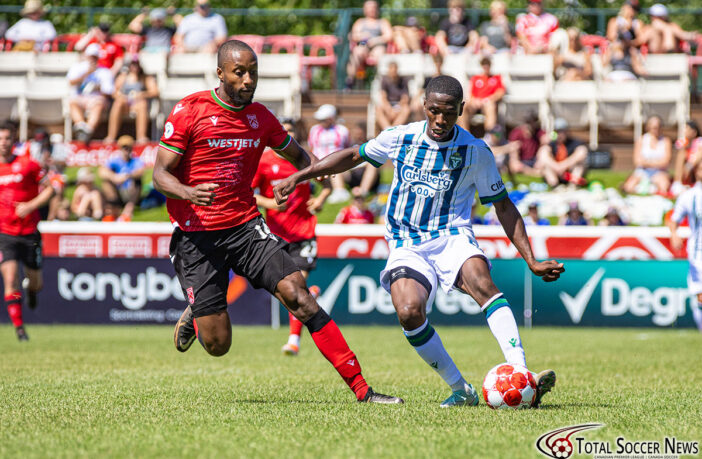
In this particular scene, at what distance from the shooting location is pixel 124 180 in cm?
2052

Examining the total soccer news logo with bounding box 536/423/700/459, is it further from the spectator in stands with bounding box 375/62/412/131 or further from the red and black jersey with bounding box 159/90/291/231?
the spectator in stands with bounding box 375/62/412/131

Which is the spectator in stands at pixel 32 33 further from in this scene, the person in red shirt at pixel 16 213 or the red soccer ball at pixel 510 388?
the red soccer ball at pixel 510 388

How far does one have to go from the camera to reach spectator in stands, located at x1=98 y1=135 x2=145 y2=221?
66.8 ft

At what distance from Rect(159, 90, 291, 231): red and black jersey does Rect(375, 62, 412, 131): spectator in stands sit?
46.7 ft

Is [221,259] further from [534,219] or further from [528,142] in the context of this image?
[528,142]

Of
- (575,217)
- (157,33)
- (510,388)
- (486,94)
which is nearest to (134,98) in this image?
(157,33)

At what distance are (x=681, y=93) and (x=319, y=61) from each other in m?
8.57

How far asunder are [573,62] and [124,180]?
1039 cm

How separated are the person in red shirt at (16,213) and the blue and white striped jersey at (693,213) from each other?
795 cm

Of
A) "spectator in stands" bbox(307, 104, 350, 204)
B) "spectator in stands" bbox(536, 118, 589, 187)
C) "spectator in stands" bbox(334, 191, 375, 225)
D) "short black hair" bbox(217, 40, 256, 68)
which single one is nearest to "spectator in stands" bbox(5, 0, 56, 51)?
"spectator in stands" bbox(307, 104, 350, 204)

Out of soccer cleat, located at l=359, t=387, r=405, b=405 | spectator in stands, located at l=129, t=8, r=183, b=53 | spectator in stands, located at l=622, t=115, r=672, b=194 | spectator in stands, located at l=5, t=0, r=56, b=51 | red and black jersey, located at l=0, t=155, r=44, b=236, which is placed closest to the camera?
soccer cleat, located at l=359, t=387, r=405, b=405

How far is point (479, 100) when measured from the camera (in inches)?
853

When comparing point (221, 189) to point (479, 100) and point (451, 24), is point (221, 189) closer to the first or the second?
point (479, 100)

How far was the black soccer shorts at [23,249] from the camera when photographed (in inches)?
524
